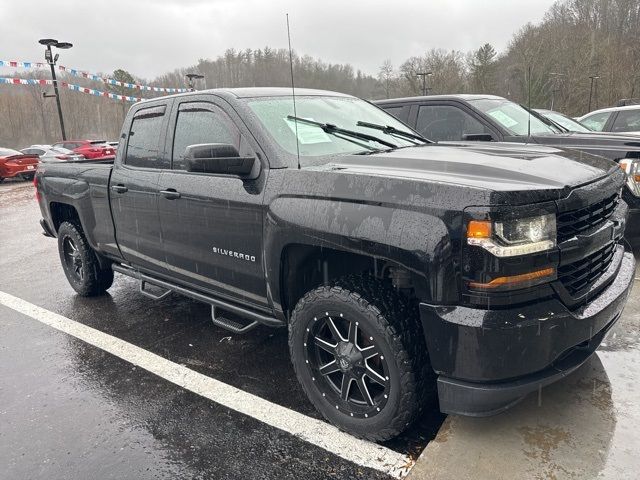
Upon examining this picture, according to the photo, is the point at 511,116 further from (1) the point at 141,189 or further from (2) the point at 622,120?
(1) the point at 141,189

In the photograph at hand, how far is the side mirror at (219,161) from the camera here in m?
2.80

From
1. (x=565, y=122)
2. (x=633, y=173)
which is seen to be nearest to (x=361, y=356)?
(x=633, y=173)

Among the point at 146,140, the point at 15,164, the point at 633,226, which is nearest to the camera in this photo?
the point at 146,140

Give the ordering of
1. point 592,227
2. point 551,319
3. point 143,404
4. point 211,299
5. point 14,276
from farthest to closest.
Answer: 1. point 14,276
2. point 211,299
3. point 143,404
4. point 592,227
5. point 551,319

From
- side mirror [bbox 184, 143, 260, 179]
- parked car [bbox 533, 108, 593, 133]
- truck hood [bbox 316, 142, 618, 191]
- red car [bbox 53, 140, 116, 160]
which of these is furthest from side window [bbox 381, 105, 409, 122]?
red car [bbox 53, 140, 116, 160]

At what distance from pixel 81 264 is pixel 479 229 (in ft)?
14.7

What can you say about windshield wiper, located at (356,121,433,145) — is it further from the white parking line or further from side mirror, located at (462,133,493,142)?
the white parking line

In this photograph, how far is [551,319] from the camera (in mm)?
2143

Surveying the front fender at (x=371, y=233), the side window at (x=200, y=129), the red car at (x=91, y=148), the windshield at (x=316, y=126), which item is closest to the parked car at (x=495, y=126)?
the windshield at (x=316, y=126)

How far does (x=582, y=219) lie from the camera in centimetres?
231

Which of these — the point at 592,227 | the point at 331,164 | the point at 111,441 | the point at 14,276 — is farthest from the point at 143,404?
the point at 14,276

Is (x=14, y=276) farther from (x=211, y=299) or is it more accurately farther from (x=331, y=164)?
(x=331, y=164)

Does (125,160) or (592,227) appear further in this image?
(125,160)

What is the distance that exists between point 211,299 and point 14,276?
418cm
